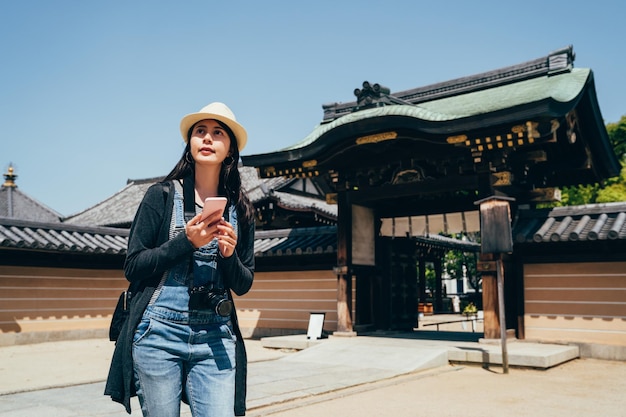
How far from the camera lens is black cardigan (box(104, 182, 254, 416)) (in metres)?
2.32

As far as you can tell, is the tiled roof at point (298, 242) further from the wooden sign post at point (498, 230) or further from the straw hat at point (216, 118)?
the straw hat at point (216, 118)

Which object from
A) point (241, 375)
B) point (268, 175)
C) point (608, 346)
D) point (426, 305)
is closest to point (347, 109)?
point (268, 175)

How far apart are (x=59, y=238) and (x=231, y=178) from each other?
40.6 feet

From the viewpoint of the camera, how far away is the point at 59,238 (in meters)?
13.7

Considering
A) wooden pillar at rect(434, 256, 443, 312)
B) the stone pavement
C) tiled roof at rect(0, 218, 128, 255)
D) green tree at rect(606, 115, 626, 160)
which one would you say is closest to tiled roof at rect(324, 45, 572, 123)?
the stone pavement

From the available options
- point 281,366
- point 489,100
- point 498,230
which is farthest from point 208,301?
point 489,100

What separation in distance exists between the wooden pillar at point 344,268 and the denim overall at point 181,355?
9838 millimetres

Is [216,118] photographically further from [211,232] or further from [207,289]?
[207,289]

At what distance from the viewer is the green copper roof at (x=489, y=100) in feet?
33.6

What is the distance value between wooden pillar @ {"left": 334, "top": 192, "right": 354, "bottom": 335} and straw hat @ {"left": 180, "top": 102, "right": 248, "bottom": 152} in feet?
32.2

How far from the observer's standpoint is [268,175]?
13203 millimetres

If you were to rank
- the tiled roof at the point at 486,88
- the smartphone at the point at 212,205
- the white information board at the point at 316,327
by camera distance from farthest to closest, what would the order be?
the white information board at the point at 316,327 → the tiled roof at the point at 486,88 → the smartphone at the point at 212,205

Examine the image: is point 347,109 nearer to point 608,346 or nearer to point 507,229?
point 507,229

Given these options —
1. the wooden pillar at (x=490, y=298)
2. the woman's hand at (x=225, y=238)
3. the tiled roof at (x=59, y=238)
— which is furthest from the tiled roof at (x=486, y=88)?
the woman's hand at (x=225, y=238)
